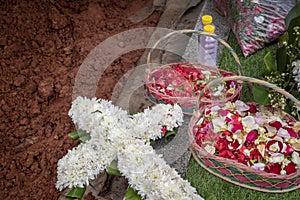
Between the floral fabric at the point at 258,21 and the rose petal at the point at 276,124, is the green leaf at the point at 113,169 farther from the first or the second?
the floral fabric at the point at 258,21

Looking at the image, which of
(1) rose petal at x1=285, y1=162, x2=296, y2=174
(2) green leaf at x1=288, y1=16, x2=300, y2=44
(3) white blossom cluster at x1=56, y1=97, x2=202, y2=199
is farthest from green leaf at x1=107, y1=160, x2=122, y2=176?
(2) green leaf at x1=288, y1=16, x2=300, y2=44

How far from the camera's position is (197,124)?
62.6 inches

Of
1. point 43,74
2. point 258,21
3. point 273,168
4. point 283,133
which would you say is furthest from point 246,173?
point 43,74

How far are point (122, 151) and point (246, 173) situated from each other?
40 cm

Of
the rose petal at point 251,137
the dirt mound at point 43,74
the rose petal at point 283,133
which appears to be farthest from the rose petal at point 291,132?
the dirt mound at point 43,74

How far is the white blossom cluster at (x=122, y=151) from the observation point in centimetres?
124

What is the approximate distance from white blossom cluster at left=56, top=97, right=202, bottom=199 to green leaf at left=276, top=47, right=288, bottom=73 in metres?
0.51

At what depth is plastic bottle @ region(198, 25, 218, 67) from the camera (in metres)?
1.95

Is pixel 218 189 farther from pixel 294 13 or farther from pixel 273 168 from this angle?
pixel 294 13

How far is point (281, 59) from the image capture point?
176 cm

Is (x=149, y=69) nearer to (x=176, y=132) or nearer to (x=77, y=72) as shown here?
(x=176, y=132)

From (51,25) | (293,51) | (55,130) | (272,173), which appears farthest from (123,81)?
(272,173)

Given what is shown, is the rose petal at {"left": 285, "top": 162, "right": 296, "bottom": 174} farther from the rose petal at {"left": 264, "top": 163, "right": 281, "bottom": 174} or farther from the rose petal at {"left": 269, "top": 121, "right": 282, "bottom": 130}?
the rose petal at {"left": 269, "top": 121, "right": 282, "bottom": 130}

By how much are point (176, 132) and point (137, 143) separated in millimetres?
348
